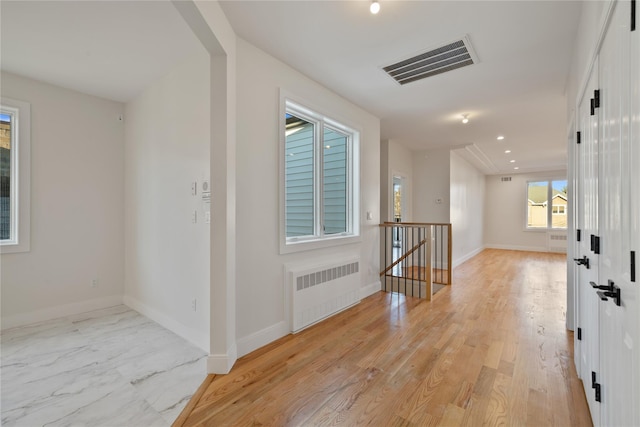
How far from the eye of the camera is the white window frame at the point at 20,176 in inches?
125

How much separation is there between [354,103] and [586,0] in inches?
98.8

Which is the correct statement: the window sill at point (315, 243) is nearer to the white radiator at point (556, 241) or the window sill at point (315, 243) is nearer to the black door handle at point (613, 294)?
the black door handle at point (613, 294)

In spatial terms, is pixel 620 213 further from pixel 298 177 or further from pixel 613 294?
pixel 298 177

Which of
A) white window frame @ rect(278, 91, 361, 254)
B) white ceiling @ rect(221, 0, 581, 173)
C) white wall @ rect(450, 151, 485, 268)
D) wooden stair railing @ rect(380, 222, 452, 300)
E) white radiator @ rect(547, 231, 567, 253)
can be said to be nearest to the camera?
white ceiling @ rect(221, 0, 581, 173)

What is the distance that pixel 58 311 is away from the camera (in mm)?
Result: 3428

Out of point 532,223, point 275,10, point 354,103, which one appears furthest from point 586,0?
point 532,223

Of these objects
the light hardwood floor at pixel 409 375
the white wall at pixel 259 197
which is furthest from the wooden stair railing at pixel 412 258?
the white wall at pixel 259 197

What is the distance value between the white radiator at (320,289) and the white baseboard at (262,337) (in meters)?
0.12

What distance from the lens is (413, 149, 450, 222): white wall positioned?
21.6 feet

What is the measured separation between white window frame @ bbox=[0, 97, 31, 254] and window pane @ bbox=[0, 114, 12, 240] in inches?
1.4

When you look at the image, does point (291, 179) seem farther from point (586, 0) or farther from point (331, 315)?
point (586, 0)

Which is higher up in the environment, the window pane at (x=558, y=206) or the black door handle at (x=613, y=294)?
the window pane at (x=558, y=206)

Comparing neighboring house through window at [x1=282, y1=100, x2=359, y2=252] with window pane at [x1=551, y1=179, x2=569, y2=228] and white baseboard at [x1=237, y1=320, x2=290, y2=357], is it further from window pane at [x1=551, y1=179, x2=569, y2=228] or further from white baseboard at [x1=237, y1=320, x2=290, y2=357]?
window pane at [x1=551, y1=179, x2=569, y2=228]

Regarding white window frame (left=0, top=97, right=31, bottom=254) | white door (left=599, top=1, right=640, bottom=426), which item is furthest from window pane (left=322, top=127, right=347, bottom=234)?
white window frame (left=0, top=97, right=31, bottom=254)
